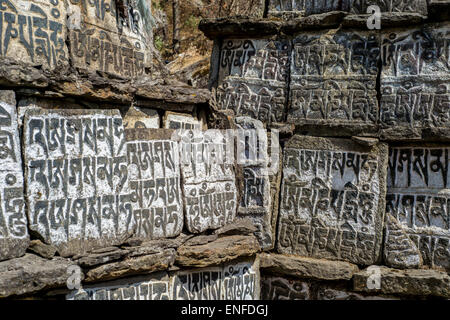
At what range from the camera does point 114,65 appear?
15.7 ft

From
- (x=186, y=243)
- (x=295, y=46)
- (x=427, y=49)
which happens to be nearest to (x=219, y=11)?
(x=295, y=46)

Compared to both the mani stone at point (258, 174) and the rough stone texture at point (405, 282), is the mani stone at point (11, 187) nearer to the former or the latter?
the mani stone at point (258, 174)

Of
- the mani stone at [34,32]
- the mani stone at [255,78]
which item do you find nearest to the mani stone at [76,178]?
the mani stone at [34,32]

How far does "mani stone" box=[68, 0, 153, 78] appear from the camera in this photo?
4.39 metres

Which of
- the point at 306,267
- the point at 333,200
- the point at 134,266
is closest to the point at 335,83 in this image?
the point at 333,200

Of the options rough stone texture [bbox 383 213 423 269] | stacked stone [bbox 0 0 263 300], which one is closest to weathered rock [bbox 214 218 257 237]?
stacked stone [bbox 0 0 263 300]

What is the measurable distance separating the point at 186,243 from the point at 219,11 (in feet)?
22.9

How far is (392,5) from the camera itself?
5316 millimetres

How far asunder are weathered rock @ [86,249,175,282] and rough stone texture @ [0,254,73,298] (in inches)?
8.8

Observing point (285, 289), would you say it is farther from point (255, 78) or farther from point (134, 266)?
point (134, 266)

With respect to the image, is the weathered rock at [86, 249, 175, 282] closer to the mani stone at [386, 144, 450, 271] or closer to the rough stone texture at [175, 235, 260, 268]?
the rough stone texture at [175, 235, 260, 268]

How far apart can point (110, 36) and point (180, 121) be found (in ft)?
3.65

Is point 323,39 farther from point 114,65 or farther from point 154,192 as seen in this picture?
point 154,192

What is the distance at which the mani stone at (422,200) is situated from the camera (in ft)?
16.8
